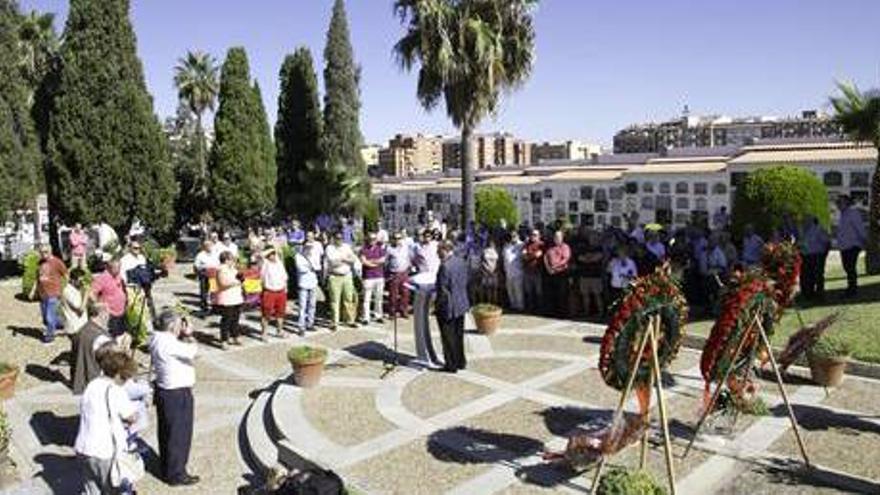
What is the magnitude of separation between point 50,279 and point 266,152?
815 inches

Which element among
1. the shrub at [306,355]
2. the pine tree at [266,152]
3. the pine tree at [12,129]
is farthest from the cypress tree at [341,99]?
the shrub at [306,355]

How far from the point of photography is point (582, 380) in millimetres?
11555

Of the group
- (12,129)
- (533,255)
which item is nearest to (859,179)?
(533,255)

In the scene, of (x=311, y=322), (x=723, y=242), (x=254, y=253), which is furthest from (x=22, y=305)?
(x=723, y=242)

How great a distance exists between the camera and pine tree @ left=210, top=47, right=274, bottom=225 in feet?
111

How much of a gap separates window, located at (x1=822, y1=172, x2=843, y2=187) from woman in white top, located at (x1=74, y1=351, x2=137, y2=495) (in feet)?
68.9

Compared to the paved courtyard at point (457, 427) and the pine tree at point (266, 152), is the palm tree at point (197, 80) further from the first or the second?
the paved courtyard at point (457, 427)

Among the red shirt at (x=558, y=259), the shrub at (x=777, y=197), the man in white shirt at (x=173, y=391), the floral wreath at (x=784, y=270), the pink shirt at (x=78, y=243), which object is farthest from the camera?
the pink shirt at (x=78, y=243)

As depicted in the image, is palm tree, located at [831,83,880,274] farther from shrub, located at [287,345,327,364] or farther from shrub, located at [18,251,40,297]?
shrub, located at [18,251,40,297]

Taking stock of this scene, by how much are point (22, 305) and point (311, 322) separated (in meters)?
8.41

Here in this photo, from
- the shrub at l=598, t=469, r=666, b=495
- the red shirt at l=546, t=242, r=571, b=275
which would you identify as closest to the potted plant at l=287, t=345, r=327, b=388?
the shrub at l=598, t=469, r=666, b=495

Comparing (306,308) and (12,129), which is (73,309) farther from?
(12,129)

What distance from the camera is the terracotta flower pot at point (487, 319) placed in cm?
1478

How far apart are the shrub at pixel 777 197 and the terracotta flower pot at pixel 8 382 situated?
15.5 meters
